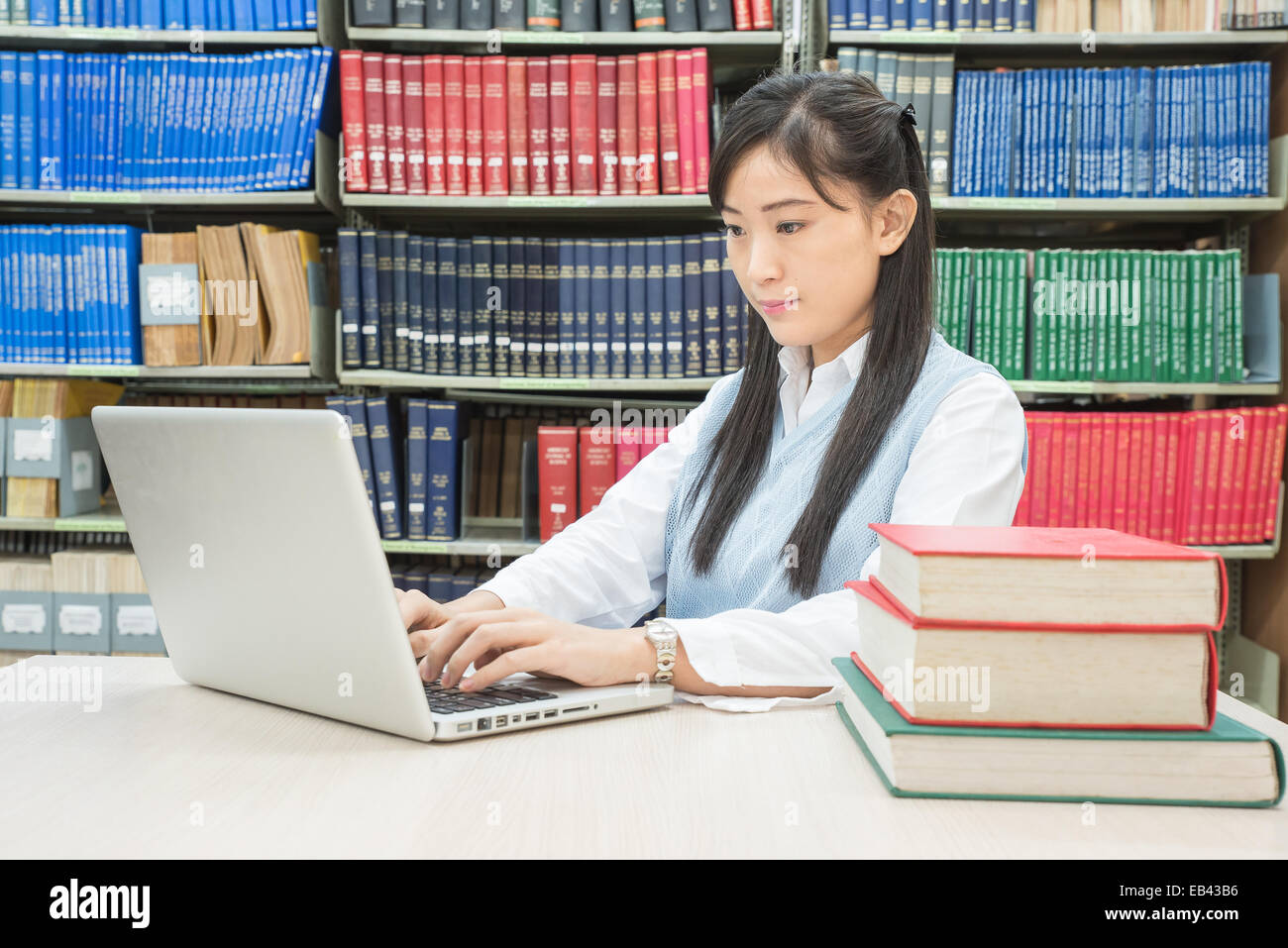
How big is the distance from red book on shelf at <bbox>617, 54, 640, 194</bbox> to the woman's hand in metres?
1.49

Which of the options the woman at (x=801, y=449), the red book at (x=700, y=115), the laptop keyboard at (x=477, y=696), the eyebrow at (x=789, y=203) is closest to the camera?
the laptop keyboard at (x=477, y=696)

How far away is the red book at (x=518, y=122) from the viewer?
2.12 meters

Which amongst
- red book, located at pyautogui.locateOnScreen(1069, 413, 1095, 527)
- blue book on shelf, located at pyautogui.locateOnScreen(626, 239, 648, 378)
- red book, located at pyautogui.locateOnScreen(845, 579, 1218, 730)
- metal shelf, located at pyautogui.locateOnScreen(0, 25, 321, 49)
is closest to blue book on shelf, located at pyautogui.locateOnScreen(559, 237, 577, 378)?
blue book on shelf, located at pyautogui.locateOnScreen(626, 239, 648, 378)

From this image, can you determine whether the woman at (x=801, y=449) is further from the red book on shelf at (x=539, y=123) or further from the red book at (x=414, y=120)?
the red book at (x=414, y=120)

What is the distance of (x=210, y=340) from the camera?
2.19 meters

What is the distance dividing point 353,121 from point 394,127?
3.4 inches

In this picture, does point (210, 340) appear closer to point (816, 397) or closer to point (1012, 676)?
point (816, 397)

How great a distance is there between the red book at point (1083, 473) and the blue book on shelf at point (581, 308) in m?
1.07

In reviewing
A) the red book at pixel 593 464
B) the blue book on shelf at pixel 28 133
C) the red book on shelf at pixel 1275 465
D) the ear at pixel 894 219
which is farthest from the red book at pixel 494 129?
the red book on shelf at pixel 1275 465

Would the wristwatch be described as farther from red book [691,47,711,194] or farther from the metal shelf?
the metal shelf

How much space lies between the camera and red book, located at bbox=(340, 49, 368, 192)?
6.88ft

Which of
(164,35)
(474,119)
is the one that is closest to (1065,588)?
(474,119)

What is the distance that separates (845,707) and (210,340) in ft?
6.13

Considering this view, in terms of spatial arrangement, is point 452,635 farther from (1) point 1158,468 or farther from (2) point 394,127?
(1) point 1158,468
